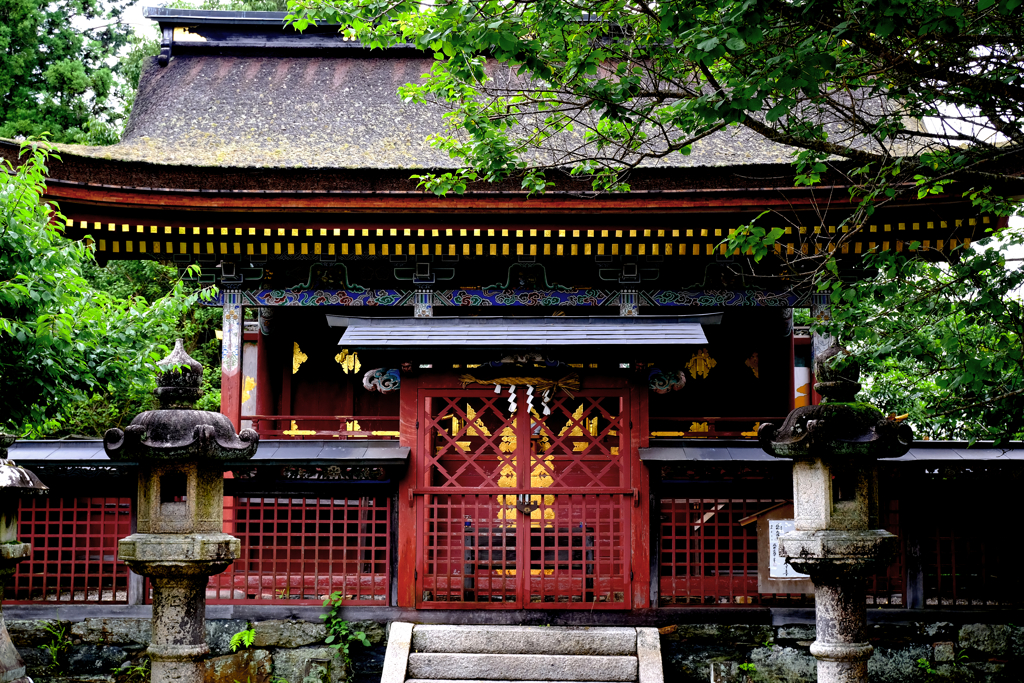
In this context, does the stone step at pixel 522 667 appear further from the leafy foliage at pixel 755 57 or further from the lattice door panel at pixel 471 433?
the leafy foliage at pixel 755 57

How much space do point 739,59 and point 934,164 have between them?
5.54ft

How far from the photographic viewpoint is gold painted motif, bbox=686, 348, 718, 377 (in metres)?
11.5

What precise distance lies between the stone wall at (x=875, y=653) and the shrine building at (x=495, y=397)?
27cm

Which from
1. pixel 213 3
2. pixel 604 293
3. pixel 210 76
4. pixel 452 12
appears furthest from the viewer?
pixel 213 3

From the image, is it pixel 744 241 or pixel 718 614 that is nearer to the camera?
pixel 744 241

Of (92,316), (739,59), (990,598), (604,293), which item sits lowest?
(990,598)

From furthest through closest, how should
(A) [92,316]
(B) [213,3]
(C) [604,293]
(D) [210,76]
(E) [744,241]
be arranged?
1. (B) [213,3]
2. (D) [210,76]
3. (C) [604,293]
4. (A) [92,316]
5. (E) [744,241]

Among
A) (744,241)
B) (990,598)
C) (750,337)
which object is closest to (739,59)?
(744,241)

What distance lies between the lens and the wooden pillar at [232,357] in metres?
9.79

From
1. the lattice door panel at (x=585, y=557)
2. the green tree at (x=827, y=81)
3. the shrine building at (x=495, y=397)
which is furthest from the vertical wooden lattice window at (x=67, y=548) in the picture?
the green tree at (x=827, y=81)

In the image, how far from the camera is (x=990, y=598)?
8.20 meters

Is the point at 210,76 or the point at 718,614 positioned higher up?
the point at 210,76

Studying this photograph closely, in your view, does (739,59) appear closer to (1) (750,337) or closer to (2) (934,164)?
(2) (934,164)

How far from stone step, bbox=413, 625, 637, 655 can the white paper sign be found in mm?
1390
